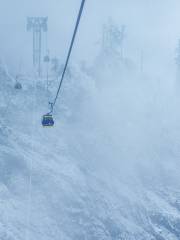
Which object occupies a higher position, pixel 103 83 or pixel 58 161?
pixel 103 83

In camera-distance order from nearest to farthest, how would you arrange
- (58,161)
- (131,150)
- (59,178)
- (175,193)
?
(59,178), (58,161), (175,193), (131,150)

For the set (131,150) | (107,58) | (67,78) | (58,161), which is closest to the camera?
(58,161)

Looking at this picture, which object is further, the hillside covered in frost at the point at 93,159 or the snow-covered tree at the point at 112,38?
the snow-covered tree at the point at 112,38

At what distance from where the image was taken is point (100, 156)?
46.9m

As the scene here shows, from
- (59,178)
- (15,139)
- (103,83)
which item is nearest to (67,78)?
(103,83)

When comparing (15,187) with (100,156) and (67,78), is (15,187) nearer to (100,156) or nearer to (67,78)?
(100,156)

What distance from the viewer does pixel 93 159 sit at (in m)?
45.5

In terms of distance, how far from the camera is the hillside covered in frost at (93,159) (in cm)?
3027

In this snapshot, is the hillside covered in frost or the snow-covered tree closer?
the hillside covered in frost

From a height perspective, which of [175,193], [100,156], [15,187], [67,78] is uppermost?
[67,78]

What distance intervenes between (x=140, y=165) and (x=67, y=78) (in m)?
22.8

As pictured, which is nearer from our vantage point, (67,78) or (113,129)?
(113,129)

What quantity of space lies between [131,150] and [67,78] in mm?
19364

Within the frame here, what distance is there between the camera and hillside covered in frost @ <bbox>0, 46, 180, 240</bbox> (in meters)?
30.3
